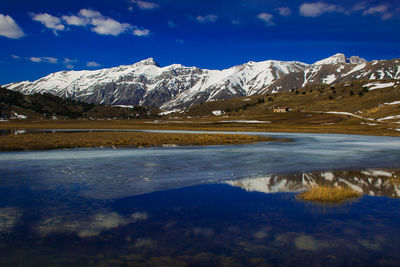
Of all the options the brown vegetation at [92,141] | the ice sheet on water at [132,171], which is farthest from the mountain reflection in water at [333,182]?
the brown vegetation at [92,141]

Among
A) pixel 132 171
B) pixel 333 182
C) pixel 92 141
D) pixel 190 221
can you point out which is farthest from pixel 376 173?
pixel 92 141

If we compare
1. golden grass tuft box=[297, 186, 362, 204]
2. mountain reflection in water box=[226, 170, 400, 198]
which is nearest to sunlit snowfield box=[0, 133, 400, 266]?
mountain reflection in water box=[226, 170, 400, 198]

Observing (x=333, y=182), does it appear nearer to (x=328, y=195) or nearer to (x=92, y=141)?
(x=328, y=195)

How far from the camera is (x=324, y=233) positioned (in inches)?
500

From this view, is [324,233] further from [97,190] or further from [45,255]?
[97,190]

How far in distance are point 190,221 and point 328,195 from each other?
826cm

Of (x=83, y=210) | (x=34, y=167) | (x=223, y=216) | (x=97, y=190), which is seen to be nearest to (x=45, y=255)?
(x=83, y=210)

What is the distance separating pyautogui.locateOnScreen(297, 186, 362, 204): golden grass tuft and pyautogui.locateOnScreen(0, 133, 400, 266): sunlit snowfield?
68 cm

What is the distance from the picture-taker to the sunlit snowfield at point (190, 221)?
34.9ft

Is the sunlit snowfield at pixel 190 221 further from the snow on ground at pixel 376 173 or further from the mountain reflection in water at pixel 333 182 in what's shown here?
the snow on ground at pixel 376 173

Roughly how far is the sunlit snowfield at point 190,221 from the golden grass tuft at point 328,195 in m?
0.68

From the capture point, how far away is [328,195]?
Result: 18.1 m

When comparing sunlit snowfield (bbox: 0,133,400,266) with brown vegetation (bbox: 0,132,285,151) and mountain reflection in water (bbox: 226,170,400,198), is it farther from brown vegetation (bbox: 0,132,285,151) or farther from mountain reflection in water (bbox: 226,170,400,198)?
brown vegetation (bbox: 0,132,285,151)

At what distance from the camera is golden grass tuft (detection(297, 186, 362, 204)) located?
57.8ft
